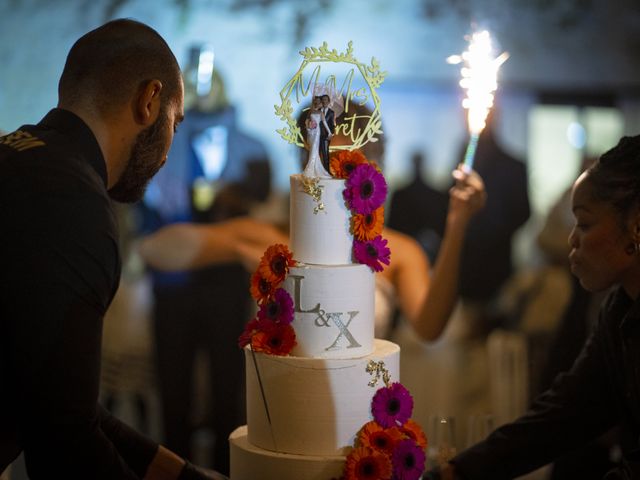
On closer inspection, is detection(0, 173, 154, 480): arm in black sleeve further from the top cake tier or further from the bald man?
the top cake tier

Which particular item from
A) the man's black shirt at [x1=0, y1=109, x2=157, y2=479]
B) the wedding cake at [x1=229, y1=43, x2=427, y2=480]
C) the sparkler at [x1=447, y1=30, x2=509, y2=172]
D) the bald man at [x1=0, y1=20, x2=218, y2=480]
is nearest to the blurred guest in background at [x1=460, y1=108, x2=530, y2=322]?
the sparkler at [x1=447, y1=30, x2=509, y2=172]

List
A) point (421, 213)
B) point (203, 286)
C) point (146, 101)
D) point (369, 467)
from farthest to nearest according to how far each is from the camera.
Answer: point (421, 213), point (203, 286), point (369, 467), point (146, 101)

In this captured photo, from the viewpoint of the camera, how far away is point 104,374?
5969 mm

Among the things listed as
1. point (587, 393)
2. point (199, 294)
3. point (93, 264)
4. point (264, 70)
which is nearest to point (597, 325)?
point (587, 393)

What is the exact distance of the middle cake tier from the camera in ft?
8.87

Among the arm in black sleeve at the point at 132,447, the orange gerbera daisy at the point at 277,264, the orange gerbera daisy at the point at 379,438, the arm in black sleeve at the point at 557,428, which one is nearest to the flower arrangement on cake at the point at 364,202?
the orange gerbera daisy at the point at 277,264

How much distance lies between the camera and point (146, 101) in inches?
94.7

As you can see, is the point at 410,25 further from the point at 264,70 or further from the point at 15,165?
the point at 15,165

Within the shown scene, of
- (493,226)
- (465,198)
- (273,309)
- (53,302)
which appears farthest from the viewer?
(493,226)

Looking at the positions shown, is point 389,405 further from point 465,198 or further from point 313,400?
point 465,198

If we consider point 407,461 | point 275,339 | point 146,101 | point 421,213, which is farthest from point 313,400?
point 421,213

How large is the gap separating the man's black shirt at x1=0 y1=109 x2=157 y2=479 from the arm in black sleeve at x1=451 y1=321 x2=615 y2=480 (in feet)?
4.14

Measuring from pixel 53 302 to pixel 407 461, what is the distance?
1.11 meters

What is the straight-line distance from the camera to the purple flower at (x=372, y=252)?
2.77 metres
